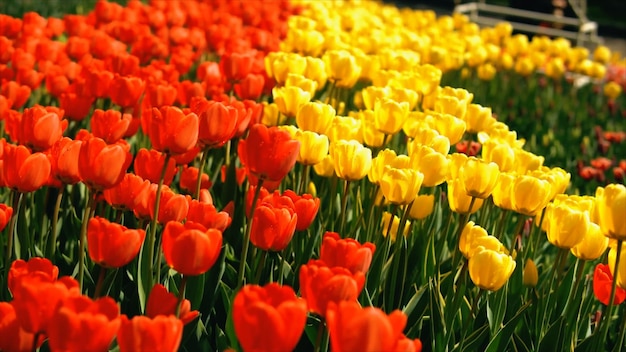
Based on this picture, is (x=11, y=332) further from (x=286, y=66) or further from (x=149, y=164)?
(x=286, y=66)

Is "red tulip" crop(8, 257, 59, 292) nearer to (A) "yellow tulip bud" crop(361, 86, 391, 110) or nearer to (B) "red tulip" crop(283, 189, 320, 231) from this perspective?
(B) "red tulip" crop(283, 189, 320, 231)

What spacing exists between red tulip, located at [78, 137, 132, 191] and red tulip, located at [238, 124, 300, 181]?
11.1 inches

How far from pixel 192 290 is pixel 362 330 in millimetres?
945

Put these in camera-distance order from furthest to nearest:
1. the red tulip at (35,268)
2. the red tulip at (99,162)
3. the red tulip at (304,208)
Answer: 1. the red tulip at (304,208)
2. the red tulip at (99,162)
3. the red tulip at (35,268)

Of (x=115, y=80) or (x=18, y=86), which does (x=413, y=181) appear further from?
(x=18, y=86)

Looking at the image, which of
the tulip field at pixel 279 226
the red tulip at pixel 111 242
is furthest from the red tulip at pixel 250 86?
the red tulip at pixel 111 242

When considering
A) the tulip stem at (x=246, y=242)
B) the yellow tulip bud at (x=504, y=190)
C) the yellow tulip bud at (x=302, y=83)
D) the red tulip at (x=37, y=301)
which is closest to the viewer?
the red tulip at (x=37, y=301)

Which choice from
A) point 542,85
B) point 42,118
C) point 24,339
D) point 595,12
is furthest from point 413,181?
point 595,12

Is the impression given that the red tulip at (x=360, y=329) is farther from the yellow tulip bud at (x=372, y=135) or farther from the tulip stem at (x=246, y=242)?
the yellow tulip bud at (x=372, y=135)

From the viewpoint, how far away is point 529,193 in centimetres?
224

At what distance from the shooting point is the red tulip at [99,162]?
1.76 metres

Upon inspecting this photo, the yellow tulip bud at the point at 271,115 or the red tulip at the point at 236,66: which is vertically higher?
the red tulip at the point at 236,66

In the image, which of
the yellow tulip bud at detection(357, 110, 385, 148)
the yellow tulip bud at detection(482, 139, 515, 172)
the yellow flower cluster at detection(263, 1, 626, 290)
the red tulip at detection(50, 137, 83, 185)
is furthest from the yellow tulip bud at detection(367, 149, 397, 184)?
the red tulip at detection(50, 137, 83, 185)

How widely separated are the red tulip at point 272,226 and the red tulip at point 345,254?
0.23m
